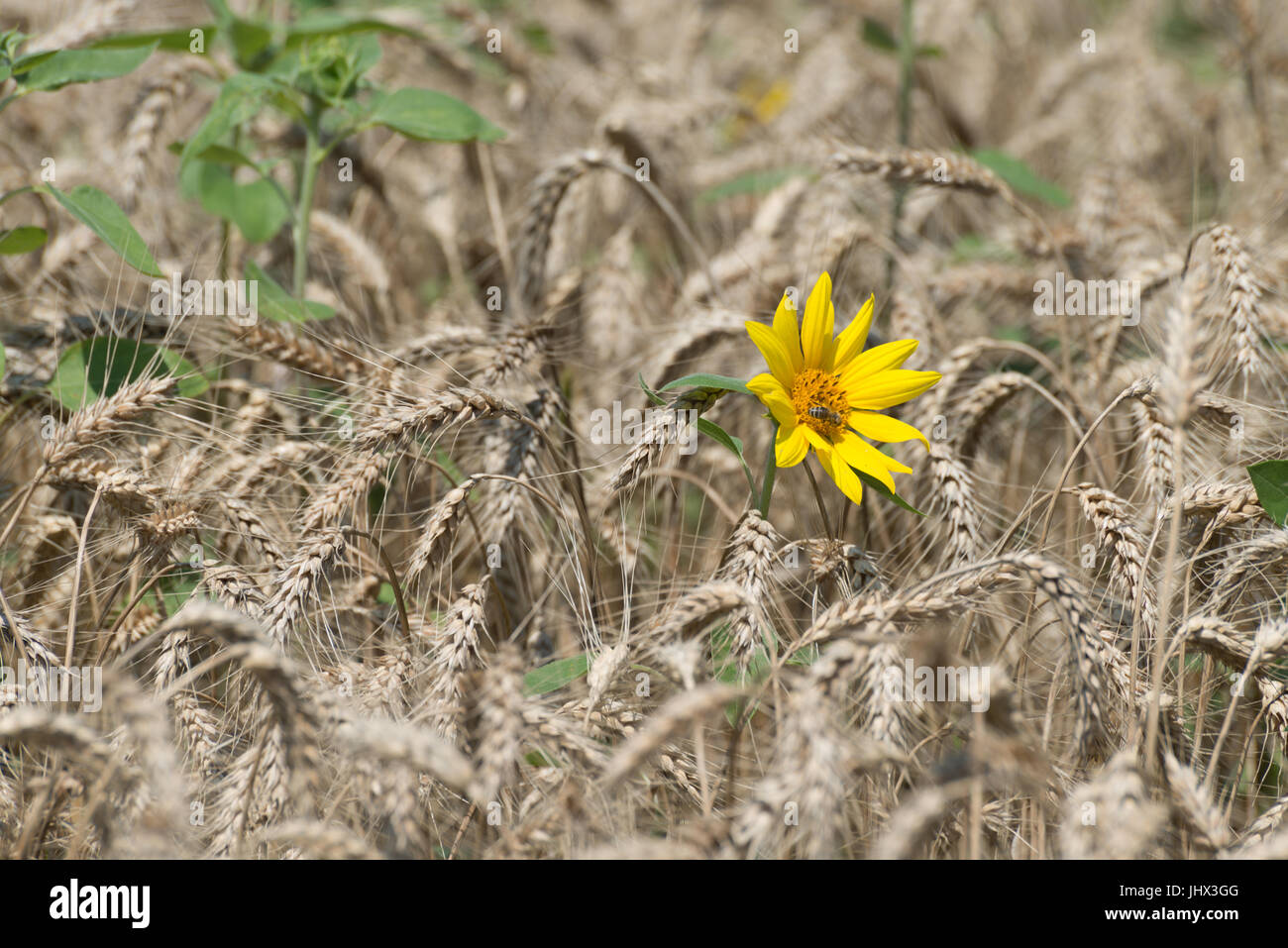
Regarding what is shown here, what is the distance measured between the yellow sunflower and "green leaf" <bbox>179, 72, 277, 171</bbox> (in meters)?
1.52

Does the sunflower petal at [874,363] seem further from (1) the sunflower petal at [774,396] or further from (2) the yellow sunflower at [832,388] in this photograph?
(1) the sunflower petal at [774,396]

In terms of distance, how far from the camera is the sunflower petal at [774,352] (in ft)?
6.56

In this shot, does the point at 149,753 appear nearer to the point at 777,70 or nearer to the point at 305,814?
the point at 305,814

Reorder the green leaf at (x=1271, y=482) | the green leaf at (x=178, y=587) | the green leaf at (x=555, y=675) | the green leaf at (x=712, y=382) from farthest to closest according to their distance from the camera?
1. the green leaf at (x=178, y=587)
2. the green leaf at (x=555, y=675)
3. the green leaf at (x=1271, y=482)
4. the green leaf at (x=712, y=382)

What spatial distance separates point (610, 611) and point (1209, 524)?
62.1 inches

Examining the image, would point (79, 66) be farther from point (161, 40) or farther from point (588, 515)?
point (588, 515)

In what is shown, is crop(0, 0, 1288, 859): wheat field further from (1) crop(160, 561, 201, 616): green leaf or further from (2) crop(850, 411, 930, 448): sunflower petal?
(2) crop(850, 411, 930, 448): sunflower petal

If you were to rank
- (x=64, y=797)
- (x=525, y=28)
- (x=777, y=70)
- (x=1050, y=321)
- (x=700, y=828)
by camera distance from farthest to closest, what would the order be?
(x=777, y=70) < (x=525, y=28) < (x=1050, y=321) < (x=64, y=797) < (x=700, y=828)

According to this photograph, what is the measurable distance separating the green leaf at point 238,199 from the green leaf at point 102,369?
2.18 ft

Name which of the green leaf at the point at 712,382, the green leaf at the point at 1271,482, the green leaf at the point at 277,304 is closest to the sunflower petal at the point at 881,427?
the green leaf at the point at 712,382

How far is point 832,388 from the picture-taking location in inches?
87.1

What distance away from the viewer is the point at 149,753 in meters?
1.41

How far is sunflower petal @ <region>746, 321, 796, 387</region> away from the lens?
2000 millimetres
